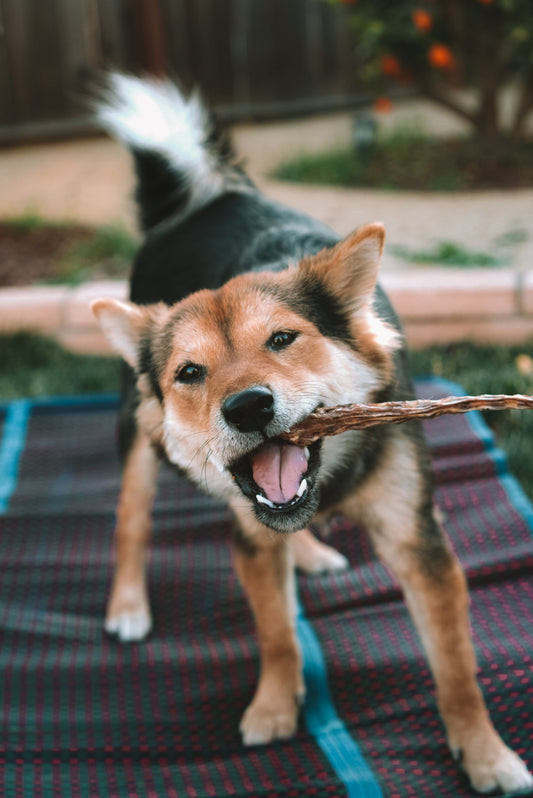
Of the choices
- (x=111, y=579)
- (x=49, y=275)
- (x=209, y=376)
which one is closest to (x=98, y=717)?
(x=111, y=579)

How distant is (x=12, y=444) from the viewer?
4301 mm

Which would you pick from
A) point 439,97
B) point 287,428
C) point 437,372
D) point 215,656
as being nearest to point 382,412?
point 287,428

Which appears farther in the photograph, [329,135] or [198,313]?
[329,135]

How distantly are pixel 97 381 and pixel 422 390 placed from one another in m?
1.90

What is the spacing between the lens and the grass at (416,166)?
23.6 ft

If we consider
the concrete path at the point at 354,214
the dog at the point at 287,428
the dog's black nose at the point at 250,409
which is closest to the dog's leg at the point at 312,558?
the dog at the point at 287,428

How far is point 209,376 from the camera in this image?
7.12ft

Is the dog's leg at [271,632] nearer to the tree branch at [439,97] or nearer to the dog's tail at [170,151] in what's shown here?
the dog's tail at [170,151]

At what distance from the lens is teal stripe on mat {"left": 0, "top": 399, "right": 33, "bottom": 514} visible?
397 centimetres

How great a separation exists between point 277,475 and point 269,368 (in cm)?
26

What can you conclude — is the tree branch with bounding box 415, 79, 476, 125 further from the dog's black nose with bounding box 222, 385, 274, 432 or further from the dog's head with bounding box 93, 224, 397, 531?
the dog's black nose with bounding box 222, 385, 274, 432

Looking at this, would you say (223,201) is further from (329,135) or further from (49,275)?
(329,135)

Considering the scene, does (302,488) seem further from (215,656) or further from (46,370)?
(46,370)

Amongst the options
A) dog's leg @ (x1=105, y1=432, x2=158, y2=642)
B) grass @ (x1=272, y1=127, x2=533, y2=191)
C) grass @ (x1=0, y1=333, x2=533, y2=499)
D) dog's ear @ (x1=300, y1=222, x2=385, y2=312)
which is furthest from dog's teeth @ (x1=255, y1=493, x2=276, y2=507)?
grass @ (x1=272, y1=127, x2=533, y2=191)
